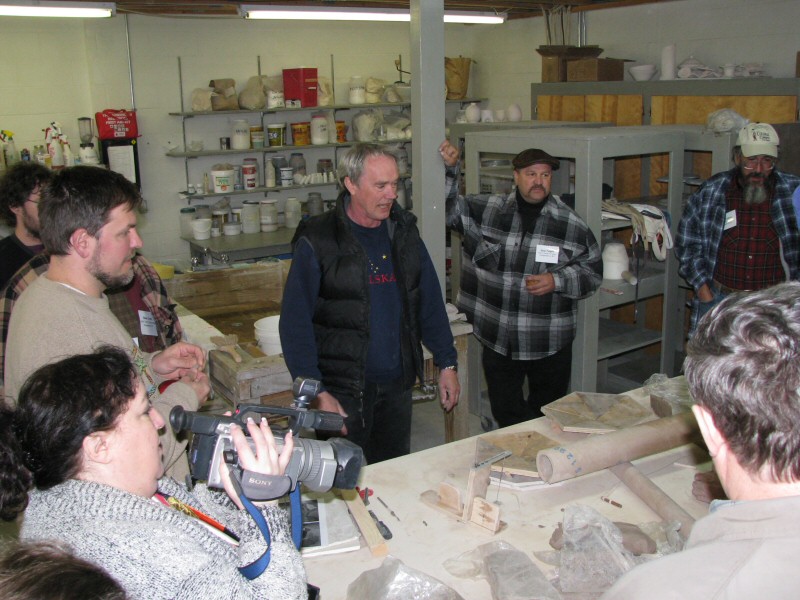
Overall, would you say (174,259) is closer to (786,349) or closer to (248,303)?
(248,303)

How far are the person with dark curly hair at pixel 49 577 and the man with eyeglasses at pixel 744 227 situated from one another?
3333mm

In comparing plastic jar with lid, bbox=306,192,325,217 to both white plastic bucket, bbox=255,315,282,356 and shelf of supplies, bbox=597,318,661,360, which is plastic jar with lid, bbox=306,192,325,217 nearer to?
shelf of supplies, bbox=597,318,661,360

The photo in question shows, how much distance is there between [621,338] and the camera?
14.0 ft

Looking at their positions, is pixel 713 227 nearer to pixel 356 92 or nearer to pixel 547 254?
pixel 547 254

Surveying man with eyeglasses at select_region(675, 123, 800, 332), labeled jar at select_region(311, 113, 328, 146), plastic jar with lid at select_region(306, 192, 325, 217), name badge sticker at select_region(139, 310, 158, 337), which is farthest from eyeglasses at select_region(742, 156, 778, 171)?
labeled jar at select_region(311, 113, 328, 146)

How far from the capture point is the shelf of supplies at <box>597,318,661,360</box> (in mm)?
4085

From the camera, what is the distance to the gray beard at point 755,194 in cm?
363

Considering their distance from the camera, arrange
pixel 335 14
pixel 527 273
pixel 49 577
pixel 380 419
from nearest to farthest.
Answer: pixel 49 577
pixel 380 419
pixel 527 273
pixel 335 14

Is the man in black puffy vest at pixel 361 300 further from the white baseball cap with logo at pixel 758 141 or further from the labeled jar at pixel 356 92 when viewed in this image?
the labeled jar at pixel 356 92

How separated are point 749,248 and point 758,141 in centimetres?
53

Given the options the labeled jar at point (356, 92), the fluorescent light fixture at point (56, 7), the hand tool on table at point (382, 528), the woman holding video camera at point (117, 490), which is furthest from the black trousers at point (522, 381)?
the labeled jar at point (356, 92)

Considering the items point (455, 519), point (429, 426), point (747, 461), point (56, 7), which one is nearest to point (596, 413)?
point (455, 519)

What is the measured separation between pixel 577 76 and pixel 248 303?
139 inches

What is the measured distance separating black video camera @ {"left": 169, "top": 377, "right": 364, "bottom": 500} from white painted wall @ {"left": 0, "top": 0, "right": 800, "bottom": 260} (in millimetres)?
5215
